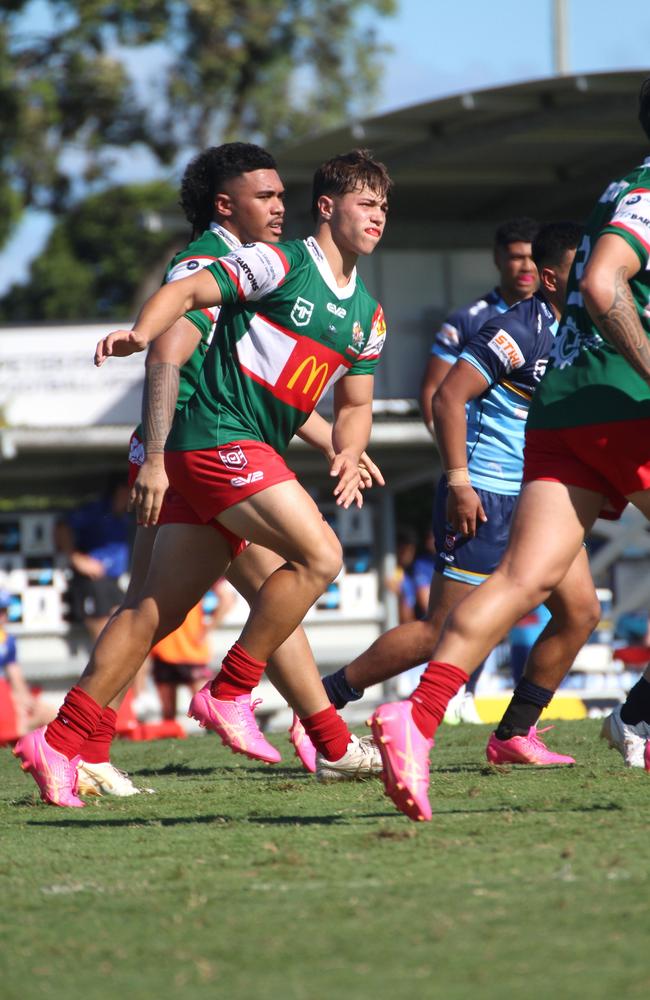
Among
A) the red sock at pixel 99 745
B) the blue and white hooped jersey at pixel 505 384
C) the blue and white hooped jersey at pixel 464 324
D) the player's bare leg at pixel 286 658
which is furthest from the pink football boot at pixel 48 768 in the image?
the blue and white hooped jersey at pixel 464 324

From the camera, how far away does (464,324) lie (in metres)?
8.28

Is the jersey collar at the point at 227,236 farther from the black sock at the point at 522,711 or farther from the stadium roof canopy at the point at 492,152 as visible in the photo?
the stadium roof canopy at the point at 492,152

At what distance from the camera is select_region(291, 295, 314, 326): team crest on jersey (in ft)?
17.3

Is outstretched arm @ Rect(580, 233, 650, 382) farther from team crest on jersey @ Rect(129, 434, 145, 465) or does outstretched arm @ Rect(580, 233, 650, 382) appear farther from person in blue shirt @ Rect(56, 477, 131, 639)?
person in blue shirt @ Rect(56, 477, 131, 639)

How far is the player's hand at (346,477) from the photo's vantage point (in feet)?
17.9

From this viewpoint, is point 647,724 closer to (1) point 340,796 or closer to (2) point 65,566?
(1) point 340,796

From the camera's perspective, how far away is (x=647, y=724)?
5.55 meters

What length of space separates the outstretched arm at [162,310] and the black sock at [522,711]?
217cm

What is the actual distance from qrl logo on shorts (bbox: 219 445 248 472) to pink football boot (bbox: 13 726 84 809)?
1094 millimetres

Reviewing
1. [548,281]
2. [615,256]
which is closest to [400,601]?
[548,281]

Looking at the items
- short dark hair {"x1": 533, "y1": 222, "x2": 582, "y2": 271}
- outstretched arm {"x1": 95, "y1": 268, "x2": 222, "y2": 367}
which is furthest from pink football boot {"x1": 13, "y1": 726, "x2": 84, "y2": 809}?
short dark hair {"x1": 533, "y1": 222, "x2": 582, "y2": 271}

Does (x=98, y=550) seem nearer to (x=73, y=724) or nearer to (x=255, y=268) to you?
(x=73, y=724)

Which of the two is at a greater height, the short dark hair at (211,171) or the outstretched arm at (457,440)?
the short dark hair at (211,171)

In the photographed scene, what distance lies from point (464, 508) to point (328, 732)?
115cm
